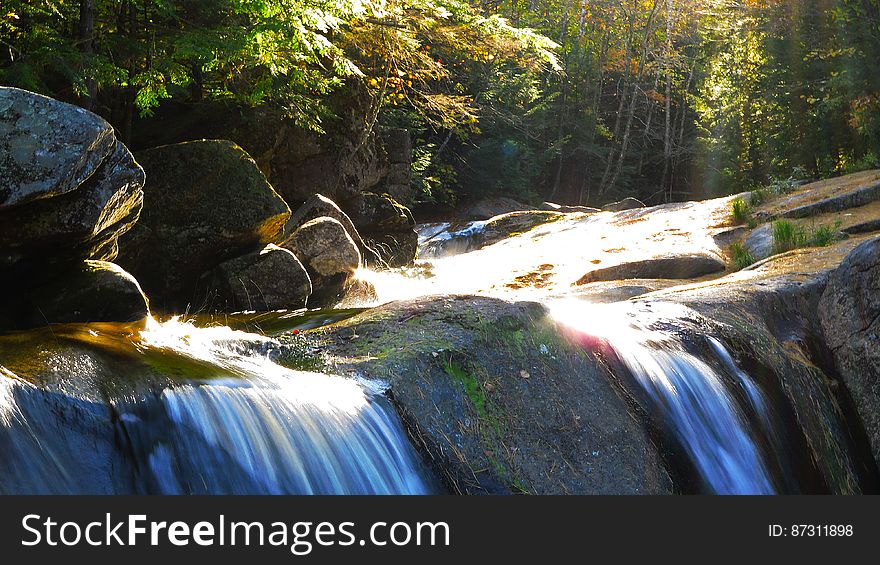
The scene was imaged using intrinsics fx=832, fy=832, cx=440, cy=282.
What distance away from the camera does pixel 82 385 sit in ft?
13.2

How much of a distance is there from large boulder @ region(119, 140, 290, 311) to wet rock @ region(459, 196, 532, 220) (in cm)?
1760

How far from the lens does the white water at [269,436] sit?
158 inches

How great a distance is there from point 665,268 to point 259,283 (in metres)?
6.09

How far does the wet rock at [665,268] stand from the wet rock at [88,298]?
7.36 meters

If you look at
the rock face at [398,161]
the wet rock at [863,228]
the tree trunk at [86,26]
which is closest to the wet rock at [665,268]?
the wet rock at [863,228]

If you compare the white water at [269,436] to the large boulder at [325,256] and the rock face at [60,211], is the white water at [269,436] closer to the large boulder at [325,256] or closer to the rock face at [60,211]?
the rock face at [60,211]

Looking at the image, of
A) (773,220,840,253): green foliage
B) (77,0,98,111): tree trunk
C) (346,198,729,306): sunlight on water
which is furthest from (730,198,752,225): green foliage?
(77,0,98,111): tree trunk

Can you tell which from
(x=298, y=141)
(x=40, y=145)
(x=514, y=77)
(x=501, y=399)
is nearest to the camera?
(x=501, y=399)

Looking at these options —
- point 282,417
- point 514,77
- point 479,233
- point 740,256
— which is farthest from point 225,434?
point 514,77

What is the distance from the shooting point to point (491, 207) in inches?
1119

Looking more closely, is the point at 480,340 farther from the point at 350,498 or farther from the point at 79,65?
the point at 79,65

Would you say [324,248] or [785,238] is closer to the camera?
[324,248]

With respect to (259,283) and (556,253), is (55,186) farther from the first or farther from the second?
(556,253)

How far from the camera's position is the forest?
9.32m
